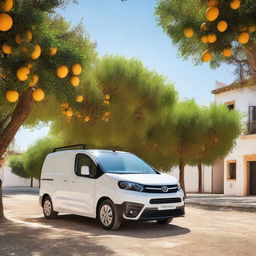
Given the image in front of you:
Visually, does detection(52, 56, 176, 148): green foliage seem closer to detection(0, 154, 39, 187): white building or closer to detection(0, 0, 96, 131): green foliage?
detection(0, 0, 96, 131): green foliage

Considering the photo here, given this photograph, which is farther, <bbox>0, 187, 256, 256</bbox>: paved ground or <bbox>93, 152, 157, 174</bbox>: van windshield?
<bbox>93, 152, 157, 174</bbox>: van windshield

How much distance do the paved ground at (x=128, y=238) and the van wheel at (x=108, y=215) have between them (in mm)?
184

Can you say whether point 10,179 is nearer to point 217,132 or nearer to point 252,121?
point 252,121

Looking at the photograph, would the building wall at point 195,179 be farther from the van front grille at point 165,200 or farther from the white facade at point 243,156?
the van front grille at point 165,200

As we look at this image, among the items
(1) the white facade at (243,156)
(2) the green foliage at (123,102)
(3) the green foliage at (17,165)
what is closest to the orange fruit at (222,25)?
(2) the green foliage at (123,102)

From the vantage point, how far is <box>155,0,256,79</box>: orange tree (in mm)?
4871

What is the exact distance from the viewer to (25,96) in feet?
35.2

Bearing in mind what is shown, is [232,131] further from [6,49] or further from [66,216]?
[6,49]

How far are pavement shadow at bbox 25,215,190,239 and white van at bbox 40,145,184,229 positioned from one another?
0.90 feet

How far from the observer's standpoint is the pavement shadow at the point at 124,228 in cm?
1007

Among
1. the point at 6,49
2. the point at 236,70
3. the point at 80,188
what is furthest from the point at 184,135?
the point at 6,49

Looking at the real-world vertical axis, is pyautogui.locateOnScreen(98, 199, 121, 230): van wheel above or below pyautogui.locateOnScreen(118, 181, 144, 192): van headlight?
below

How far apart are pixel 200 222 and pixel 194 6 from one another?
7352 mm

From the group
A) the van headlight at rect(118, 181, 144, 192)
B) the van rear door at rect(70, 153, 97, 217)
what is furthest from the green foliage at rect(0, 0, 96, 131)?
the van rear door at rect(70, 153, 97, 217)
